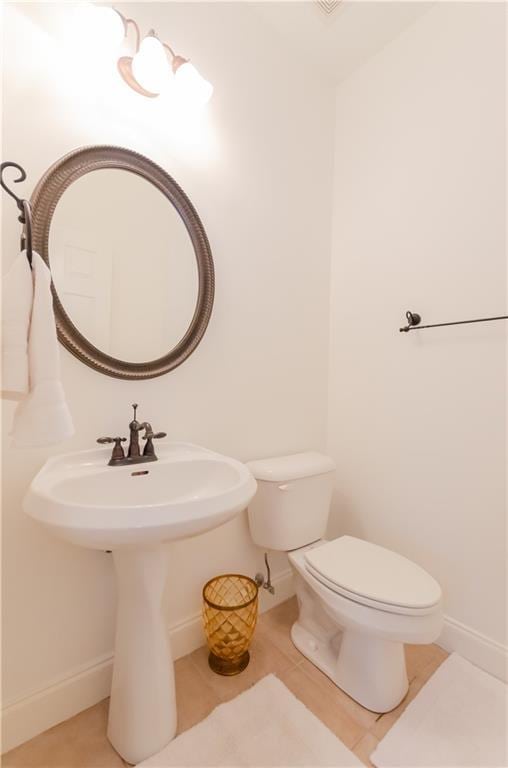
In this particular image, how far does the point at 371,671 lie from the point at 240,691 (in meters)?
0.42

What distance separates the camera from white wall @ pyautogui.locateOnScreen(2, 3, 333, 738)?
966 millimetres

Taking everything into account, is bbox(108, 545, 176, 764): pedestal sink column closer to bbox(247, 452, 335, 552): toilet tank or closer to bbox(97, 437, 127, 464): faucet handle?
bbox(97, 437, 127, 464): faucet handle

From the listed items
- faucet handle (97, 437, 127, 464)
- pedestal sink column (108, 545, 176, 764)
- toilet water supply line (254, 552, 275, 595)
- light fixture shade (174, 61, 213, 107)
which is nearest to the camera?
pedestal sink column (108, 545, 176, 764)

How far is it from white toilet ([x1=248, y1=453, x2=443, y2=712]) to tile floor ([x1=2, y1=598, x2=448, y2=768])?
0.05m

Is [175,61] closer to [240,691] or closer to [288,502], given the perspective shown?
[288,502]

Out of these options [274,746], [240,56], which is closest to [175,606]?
[274,746]

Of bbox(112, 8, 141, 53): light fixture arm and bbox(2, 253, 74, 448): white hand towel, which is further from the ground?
bbox(112, 8, 141, 53): light fixture arm

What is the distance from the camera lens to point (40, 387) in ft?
2.47

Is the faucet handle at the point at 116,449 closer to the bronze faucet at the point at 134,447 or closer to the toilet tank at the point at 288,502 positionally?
the bronze faucet at the point at 134,447

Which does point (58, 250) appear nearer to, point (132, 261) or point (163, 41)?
point (132, 261)

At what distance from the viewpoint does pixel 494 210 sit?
1.23 meters

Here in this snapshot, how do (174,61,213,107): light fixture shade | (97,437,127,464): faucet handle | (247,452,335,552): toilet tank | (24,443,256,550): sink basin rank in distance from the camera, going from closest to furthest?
(24,443,256,550): sink basin < (97,437,127,464): faucet handle < (174,61,213,107): light fixture shade < (247,452,335,552): toilet tank

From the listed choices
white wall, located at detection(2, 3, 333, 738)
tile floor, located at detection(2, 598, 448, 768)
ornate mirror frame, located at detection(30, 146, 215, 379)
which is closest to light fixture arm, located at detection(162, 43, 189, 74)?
white wall, located at detection(2, 3, 333, 738)

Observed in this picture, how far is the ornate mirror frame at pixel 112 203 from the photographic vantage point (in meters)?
0.97
